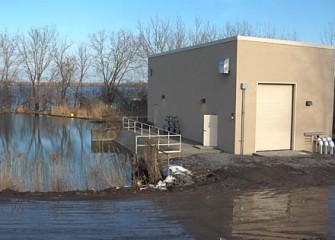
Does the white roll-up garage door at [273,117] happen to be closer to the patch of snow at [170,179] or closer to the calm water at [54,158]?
the calm water at [54,158]

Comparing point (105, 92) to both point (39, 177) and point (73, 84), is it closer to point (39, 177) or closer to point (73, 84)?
point (73, 84)

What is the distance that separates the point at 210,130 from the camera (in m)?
18.3

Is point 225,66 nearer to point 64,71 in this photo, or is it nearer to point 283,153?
point 283,153

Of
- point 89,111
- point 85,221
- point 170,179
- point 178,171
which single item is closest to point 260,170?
point 178,171

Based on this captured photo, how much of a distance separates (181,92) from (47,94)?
91.0 feet

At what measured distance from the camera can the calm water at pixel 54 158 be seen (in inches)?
473

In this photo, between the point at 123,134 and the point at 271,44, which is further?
the point at 123,134

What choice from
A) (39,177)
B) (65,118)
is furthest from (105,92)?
(39,177)

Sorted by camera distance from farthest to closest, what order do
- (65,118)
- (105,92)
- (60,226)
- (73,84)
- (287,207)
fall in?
(73,84), (105,92), (65,118), (287,207), (60,226)

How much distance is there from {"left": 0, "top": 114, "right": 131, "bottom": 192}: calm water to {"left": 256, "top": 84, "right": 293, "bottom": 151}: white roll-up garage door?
17.7ft

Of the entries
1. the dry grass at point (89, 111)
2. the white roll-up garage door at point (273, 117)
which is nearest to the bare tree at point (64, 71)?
the dry grass at point (89, 111)

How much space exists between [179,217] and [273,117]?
421 inches

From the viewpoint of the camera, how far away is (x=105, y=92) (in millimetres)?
43906

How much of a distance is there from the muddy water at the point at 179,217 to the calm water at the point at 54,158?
2.37m
